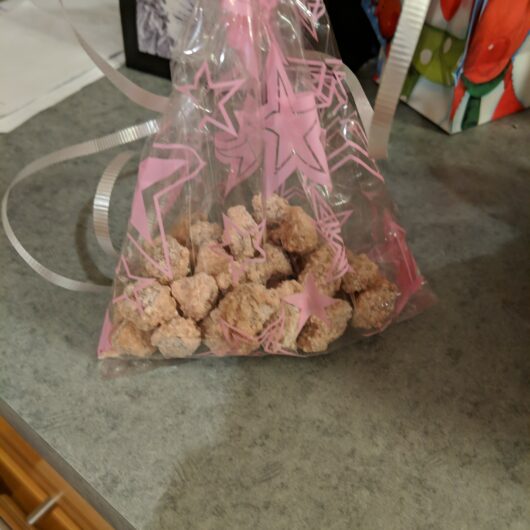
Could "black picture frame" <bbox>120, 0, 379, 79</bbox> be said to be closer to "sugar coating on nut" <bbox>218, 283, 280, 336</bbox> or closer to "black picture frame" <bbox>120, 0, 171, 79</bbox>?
"black picture frame" <bbox>120, 0, 171, 79</bbox>

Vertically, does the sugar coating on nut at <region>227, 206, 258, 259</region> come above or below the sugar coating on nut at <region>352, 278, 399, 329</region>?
above

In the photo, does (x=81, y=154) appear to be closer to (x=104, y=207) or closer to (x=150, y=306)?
(x=104, y=207)

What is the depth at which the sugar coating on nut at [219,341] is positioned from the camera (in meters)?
0.43

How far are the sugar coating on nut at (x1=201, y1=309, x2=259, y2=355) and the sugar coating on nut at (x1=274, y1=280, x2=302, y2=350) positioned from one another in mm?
23

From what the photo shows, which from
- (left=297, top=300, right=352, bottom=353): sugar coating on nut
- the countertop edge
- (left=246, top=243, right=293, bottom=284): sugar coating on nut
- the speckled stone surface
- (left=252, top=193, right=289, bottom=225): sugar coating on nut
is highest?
(left=252, top=193, right=289, bottom=225): sugar coating on nut

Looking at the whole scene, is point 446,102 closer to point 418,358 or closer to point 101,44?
point 418,358

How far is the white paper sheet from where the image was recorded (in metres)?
0.68

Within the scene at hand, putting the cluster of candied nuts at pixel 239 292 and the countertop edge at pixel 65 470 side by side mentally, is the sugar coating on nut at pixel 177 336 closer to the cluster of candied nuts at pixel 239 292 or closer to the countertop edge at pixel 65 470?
the cluster of candied nuts at pixel 239 292

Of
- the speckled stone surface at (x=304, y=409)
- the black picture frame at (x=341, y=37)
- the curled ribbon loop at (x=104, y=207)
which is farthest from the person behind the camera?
the black picture frame at (x=341, y=37)

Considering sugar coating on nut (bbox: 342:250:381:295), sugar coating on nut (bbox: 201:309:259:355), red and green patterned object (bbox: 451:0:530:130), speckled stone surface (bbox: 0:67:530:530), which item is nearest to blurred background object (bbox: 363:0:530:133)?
red and green patterned object (bbox: 451:0:530:130)

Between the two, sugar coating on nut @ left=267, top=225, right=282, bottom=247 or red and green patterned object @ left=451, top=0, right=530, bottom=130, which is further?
red and green patterned object @ left=451, top=0, right=530, bottom=130

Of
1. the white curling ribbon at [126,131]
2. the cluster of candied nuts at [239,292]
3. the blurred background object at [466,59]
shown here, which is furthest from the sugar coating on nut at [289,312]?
the blurred background object at [466,59]

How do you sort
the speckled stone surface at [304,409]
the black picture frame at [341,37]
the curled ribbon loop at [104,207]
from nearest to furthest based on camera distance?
the speckled stone surface at [304,409] → the curled ribbon loop at [104,207] → the black picture frame at [341,37]

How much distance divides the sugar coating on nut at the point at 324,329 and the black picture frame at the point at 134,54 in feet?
1.33
